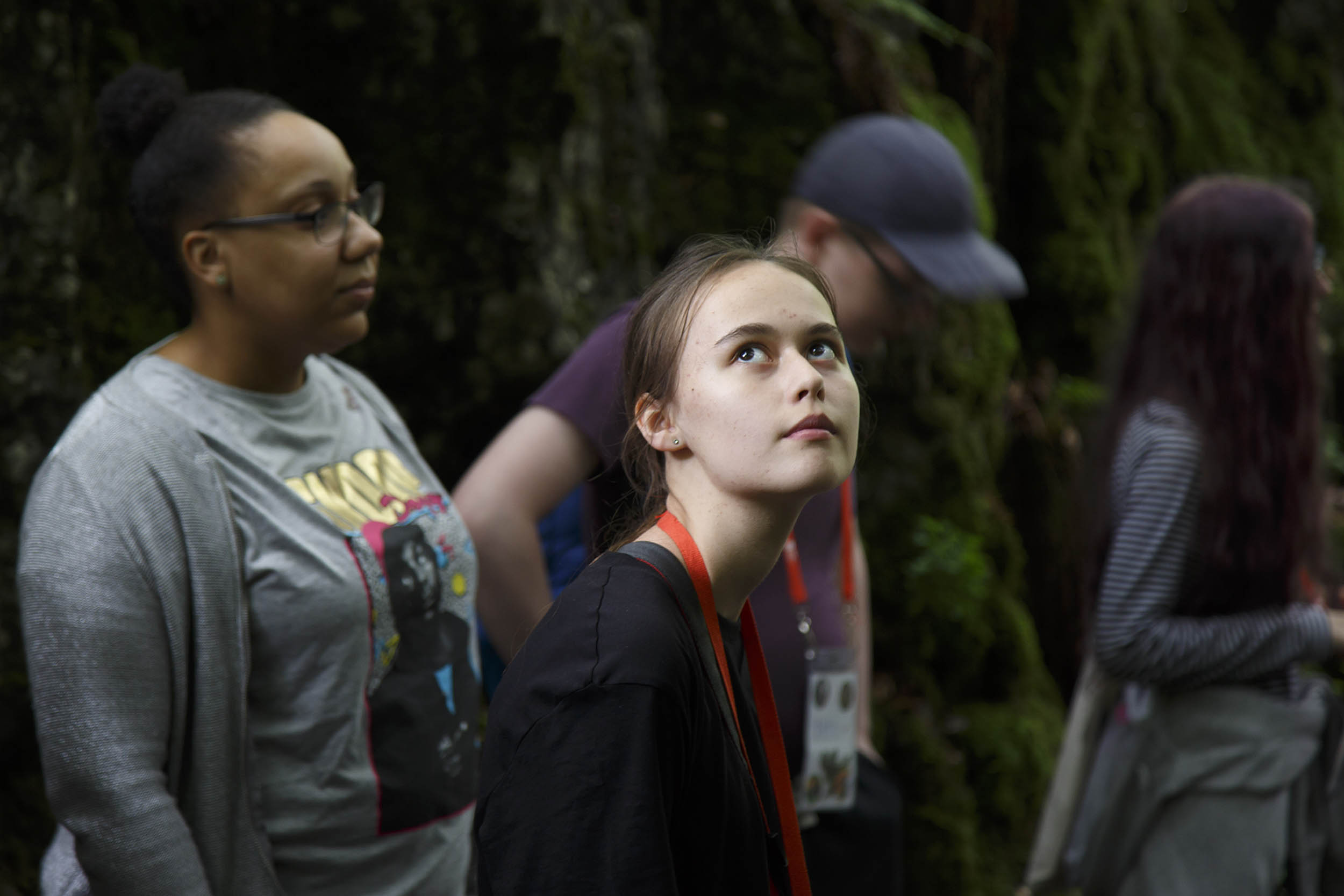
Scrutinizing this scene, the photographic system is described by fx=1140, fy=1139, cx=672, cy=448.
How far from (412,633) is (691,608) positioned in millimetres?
890

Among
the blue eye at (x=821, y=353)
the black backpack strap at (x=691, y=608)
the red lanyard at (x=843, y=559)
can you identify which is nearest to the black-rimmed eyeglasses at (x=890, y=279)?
the red lanyard at (x=843, y=559)

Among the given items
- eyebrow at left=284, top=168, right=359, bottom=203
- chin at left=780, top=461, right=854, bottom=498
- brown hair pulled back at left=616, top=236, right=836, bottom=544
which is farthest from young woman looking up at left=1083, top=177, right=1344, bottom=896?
eyebrow at left=284, top=168, right=359, bottom=203

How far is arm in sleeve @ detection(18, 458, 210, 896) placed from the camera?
1.65 metres

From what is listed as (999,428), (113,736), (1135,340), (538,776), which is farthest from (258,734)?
(999,428)

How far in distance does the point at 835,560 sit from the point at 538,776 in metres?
1.41

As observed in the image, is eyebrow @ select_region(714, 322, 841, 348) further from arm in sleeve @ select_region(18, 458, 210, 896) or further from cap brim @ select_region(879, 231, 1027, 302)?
cap brim @ select_region(879, 231, 1027, 302)

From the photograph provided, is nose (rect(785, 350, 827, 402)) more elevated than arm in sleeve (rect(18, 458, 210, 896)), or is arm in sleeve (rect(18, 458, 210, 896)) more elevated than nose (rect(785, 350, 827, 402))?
nose (rect(785, 350, 827, 402))

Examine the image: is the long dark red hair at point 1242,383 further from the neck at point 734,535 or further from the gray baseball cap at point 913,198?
the neck at point 734,535

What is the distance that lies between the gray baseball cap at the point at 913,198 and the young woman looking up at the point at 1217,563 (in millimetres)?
471

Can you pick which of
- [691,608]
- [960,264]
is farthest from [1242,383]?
[691,608]

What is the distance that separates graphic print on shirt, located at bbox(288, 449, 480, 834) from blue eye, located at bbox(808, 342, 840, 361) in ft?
3.05

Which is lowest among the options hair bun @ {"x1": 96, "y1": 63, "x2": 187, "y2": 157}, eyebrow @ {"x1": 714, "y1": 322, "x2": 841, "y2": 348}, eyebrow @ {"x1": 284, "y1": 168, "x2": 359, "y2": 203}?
eyebrow @ {"x1": 714, "y1": 322, "x2": 841, "y2": 348}

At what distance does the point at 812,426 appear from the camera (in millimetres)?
1325

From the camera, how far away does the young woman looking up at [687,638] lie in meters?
1.14
